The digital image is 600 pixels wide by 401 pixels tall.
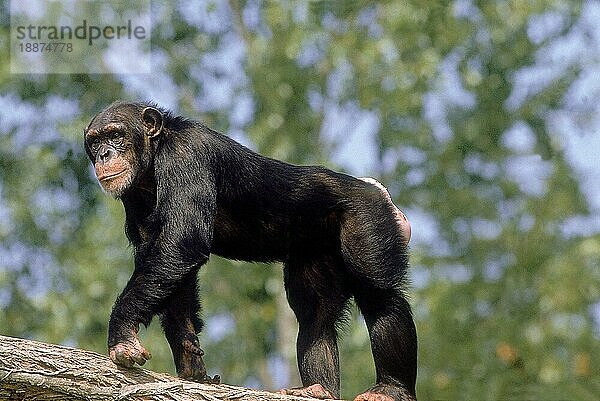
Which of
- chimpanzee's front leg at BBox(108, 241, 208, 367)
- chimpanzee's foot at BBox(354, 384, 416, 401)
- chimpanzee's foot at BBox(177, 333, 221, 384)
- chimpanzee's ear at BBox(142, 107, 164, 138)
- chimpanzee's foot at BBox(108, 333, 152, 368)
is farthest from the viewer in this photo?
chimpanzee's ear at BBox(142, 107, 164, 138)

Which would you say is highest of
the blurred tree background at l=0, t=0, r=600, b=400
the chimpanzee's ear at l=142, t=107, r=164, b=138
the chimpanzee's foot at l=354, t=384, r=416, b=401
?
the blurred tree background at l=0, t=0, r=600, b=400

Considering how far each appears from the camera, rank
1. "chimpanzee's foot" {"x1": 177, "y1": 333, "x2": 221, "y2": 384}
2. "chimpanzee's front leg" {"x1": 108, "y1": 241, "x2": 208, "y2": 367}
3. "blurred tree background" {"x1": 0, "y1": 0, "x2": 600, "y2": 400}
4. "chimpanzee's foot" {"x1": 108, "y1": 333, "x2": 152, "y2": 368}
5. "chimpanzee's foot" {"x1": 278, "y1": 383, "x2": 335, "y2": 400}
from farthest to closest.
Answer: "blurred tree background" {"x1": 0, "y1": 0, "x2": 600, "y2": 400}, "chimpanzee's foot" {"x1": 177, "y1": 333, "x2": 221, "y2": 384}, "chimpanzee's foot" {"x1": 278, "y1": 383, "x2": 335, "y2": 400}, "chimpanzee's front leg" {"x1": 108, "y1": 241, "x2": 208, "y2": 367}, "chimpanzee's foot" {"x1": 108, "y1": 333, "x2": 152, "y2": 368}

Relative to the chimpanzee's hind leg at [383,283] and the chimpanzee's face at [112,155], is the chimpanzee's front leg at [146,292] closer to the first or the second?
the chimpanzee's face at [112,155]

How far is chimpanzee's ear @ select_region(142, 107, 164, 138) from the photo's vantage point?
19.8ft

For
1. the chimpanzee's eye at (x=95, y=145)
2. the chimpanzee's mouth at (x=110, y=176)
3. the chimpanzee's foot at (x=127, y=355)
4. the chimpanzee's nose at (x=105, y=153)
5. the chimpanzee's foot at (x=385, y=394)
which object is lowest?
the chimpanzee's foot at (x=127, y=355)

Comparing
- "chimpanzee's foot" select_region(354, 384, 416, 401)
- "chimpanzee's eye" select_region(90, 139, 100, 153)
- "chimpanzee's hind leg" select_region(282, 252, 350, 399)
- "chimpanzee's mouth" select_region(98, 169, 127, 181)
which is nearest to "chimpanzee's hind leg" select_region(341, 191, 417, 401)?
"chimpanzee's foot" select_region(354, 384, 416, 401)

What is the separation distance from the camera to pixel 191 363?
581cm

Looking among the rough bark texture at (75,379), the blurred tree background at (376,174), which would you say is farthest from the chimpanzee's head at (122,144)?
the blurred tree background at (376,174)

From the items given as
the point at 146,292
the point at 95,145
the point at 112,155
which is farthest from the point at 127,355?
the point at 95,145

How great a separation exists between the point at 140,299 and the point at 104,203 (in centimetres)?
1307

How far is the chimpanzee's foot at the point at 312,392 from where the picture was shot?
18.5ft

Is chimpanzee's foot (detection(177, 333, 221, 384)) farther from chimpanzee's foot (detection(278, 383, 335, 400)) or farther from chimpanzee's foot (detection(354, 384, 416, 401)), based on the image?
chimpanzee's foot (detection(354, 384, 416, 401))

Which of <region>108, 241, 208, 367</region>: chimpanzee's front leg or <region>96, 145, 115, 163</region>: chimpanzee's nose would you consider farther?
<region>96, 145, 115, 163</region>: chimpanzee's nose

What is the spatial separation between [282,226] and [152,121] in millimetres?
971
